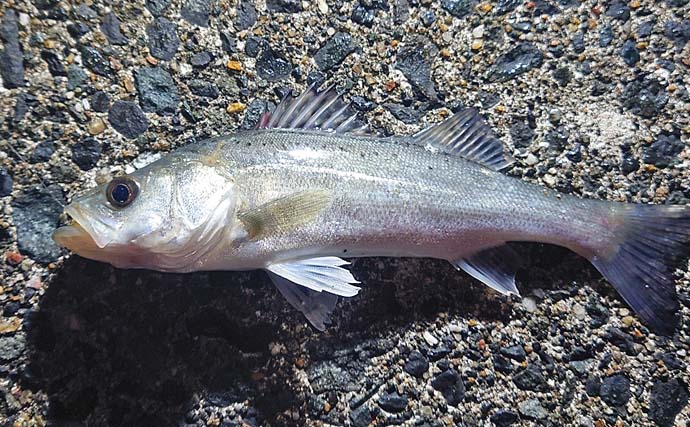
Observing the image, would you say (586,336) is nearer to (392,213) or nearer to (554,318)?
(554,318)

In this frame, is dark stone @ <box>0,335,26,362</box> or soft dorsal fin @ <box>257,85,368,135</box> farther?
soft dorsal fin @ <box>257,85,368,135</box>

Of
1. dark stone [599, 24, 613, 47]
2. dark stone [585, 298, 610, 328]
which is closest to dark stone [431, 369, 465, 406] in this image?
dark stone [585, 298, 610, 328]

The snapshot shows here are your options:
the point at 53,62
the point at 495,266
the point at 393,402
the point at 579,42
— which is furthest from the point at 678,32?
the point at 53,62

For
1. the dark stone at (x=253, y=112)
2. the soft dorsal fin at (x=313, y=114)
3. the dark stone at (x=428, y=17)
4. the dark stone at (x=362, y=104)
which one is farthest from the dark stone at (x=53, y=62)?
the dark stone at (x=428, y=17)

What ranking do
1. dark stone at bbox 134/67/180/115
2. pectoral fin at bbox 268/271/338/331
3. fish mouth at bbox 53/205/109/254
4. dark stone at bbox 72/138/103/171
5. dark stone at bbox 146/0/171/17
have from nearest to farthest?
fish mouth at bbox 53/205/109/254 < pectoral fin at bbox 268/271/338/331 < dark stone at bbox 72/138/103/171 < dark stone at bbox 134/67/180/115 < dark stone at bbox 146/0/171/17

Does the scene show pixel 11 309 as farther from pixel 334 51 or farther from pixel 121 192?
pixel 334 51

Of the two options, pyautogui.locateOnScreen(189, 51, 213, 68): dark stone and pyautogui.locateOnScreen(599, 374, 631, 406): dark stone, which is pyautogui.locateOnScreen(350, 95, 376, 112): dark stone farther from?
pyautogui.locateOnScreen(599, 374, 631, 406): dark stone

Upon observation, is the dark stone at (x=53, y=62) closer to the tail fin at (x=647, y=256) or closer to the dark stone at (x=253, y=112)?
the dark stone at (x=253, y=112)

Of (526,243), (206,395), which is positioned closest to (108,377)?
(206,395)

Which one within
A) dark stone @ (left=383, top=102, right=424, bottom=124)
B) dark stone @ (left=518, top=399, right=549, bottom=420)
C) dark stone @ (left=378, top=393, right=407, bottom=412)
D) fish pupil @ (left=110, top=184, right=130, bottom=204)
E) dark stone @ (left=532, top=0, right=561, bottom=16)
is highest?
dark stone @ (left=532, top=0, right=561, bottom=16)
